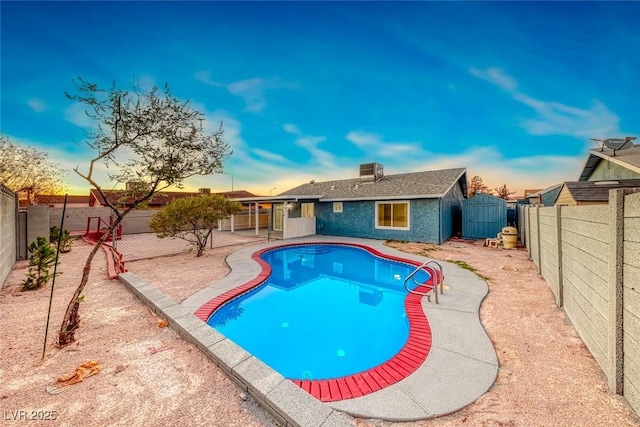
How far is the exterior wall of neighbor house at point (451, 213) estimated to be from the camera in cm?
1313

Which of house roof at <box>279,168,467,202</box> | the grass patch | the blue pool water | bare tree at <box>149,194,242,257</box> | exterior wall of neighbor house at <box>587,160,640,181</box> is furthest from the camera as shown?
house roof at <box>279,168,467,202</box>

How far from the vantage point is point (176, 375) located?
291 centimetres

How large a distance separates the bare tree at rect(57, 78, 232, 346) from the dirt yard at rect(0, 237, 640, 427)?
0.63 meters

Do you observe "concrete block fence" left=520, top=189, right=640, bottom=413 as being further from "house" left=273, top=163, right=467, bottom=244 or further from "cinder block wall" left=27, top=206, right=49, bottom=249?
"cinder block wall" left=27, top=206, right=49, bottom=249

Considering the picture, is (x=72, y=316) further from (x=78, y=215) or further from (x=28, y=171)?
(x=28, y=171)

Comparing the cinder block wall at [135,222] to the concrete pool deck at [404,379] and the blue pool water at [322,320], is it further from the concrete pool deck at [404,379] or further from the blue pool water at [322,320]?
the concrete pool deck at [404,379]

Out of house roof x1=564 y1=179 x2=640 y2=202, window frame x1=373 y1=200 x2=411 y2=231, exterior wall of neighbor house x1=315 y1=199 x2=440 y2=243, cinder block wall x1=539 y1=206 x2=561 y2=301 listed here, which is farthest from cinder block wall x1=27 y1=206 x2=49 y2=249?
house roof x1=564 y1=179 x2=640 y2=202

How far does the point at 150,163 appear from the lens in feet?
14.7

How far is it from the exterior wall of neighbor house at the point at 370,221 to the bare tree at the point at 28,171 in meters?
17.8

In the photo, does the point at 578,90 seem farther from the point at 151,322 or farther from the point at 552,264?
the point at 151,322

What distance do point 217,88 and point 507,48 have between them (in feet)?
43.4

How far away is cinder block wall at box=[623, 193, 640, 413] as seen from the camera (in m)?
2.23

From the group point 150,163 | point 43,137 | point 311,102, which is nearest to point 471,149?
point 311,102

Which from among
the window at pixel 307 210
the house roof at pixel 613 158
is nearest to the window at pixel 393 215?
the window at pixel 307 210
